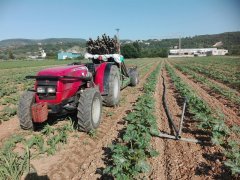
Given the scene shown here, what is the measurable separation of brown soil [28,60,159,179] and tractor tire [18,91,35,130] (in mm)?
1018

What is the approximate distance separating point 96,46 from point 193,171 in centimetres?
652

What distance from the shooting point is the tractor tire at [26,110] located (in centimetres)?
563

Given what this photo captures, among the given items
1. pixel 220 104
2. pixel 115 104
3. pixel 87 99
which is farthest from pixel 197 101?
pixel 87 99

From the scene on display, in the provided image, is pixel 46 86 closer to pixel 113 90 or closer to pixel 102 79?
pixel 102 79

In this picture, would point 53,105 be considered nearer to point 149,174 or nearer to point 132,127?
point 132,127

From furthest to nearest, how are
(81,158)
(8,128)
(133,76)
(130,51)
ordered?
(130,51) < (133,76) < (8,128) < (81,158)

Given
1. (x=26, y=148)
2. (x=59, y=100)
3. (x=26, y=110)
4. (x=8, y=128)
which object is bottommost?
(x=8, y=128)

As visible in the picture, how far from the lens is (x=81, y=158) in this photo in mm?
4859

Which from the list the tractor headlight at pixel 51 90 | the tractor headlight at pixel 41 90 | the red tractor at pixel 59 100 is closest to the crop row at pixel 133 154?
the red tractor at pixel 59 100

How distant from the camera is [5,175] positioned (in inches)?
161

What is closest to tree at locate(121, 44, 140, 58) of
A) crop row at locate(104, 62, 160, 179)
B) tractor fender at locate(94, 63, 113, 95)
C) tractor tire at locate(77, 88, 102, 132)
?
tractor fender at locate(94, 63, 113, 95)

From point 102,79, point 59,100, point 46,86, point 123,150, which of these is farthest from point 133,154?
point 102,79

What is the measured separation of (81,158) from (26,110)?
5.53 ft

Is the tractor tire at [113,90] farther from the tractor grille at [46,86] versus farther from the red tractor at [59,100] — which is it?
the tractor grille at [46,86]
